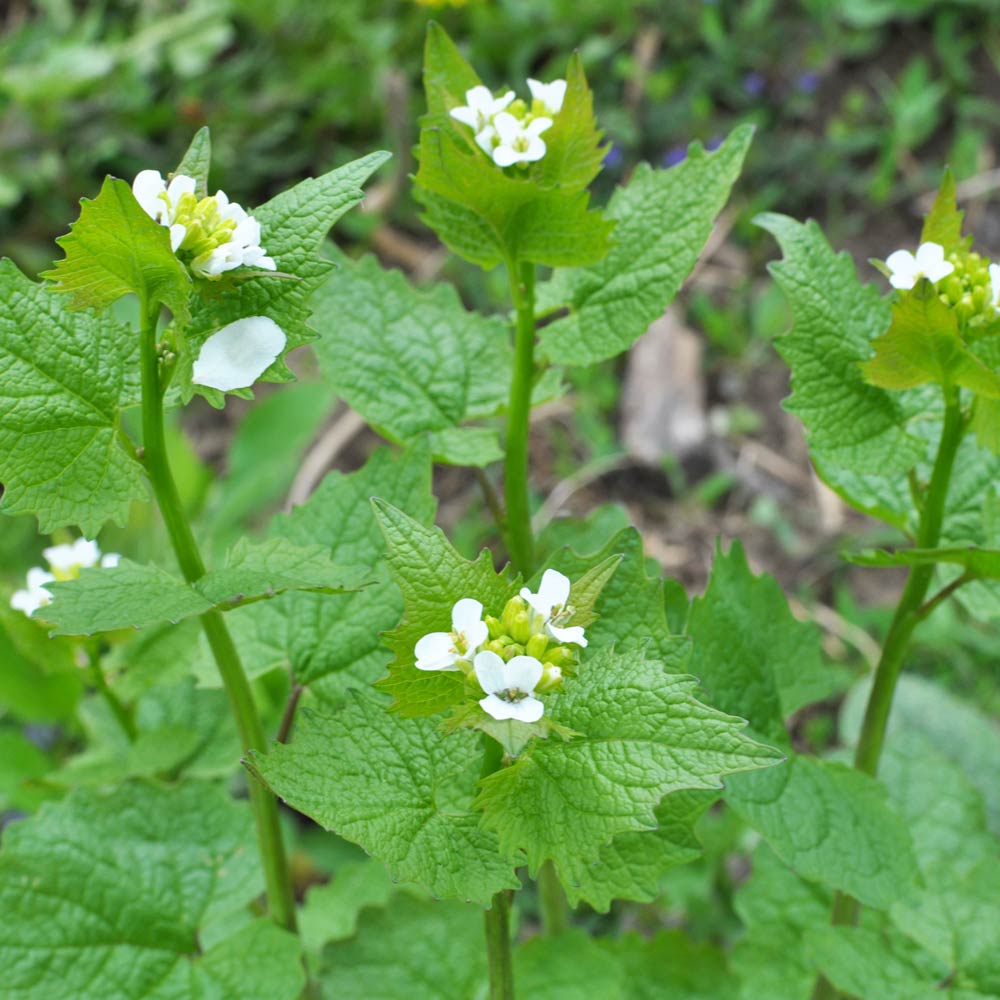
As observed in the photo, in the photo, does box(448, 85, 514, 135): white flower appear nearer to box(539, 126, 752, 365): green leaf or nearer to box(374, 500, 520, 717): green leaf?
box(539, 126, 752, 365): green leaf

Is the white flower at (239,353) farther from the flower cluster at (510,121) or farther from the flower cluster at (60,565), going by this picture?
the flower cluster at (60,565)

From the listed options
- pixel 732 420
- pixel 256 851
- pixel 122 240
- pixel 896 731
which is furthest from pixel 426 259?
pixel 122 240

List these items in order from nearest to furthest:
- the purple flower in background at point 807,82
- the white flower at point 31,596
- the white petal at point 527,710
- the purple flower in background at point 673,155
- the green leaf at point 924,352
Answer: the white petal at point 527,710, the green leaf at point 924,352, the white flower at point 31,596, the purple flower in background at point 673,155, the purple flower in background at point 807,82

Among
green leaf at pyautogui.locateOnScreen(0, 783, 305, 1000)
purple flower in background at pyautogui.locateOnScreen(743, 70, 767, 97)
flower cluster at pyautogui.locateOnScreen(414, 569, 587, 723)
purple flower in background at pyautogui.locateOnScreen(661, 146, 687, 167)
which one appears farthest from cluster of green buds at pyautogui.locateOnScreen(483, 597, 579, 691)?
purple flower in background at pyautogui.locateOnScreen(743, 70, 767, 97)

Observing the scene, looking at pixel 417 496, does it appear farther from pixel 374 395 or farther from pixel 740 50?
pixel 740 50

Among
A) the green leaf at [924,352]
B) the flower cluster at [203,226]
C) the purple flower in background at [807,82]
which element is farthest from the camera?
the purple flower in background at [807,82]

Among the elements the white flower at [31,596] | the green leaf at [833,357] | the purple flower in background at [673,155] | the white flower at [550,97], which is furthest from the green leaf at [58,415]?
the purple flower in background at [673,155]
